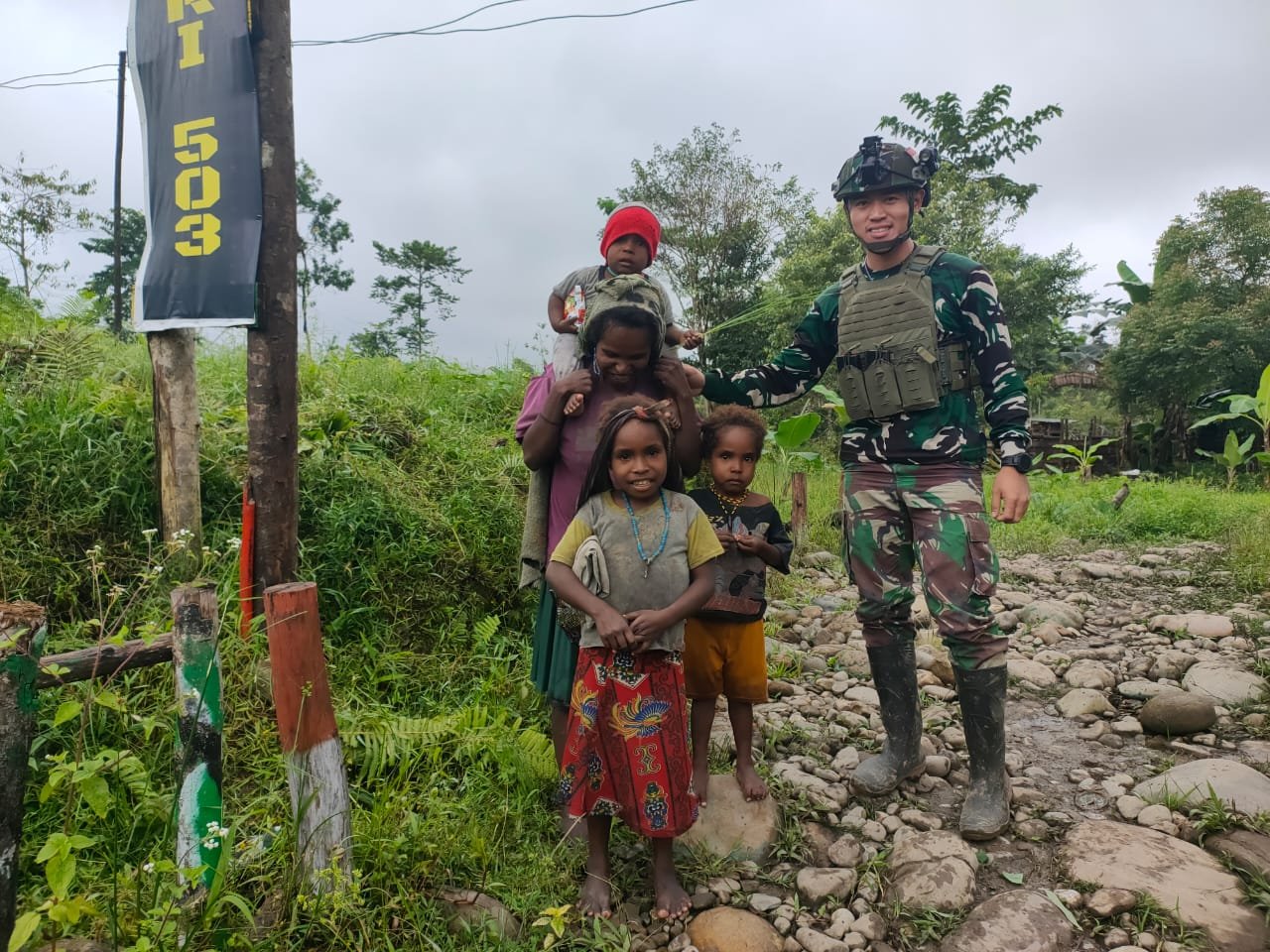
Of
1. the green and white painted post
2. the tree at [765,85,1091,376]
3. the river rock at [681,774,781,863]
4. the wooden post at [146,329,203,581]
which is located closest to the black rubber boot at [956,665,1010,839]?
the river rock at [681,774,781,863]

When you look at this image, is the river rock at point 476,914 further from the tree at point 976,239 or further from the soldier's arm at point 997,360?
the tree at point 976,239

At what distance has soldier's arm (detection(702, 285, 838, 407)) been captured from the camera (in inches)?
114

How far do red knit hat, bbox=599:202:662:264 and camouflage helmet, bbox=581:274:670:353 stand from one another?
454mm

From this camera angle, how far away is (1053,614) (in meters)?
4.93

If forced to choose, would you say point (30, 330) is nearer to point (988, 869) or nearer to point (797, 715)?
point (797, 715)

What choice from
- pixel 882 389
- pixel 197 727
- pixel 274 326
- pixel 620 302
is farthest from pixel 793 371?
pixel 197 727

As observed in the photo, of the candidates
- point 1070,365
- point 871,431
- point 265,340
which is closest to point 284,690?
point 265,340

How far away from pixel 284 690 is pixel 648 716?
95cm

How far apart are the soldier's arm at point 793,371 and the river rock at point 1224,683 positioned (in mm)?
2538

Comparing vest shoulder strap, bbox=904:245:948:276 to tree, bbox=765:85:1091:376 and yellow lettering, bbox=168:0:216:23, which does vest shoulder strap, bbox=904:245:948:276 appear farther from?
tree, bbox=765:85:1091:376

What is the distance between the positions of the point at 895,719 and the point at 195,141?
3670 millimetres

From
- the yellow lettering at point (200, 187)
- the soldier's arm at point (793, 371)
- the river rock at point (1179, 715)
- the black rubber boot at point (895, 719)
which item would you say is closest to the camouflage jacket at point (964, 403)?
the soldier's arm at point (793, 371)

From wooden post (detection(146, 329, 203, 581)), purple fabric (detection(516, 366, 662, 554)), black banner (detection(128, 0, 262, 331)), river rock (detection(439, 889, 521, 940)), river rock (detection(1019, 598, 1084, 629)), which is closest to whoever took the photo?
river rock (detection(439, 889, 521, 940))

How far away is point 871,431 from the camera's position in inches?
106
